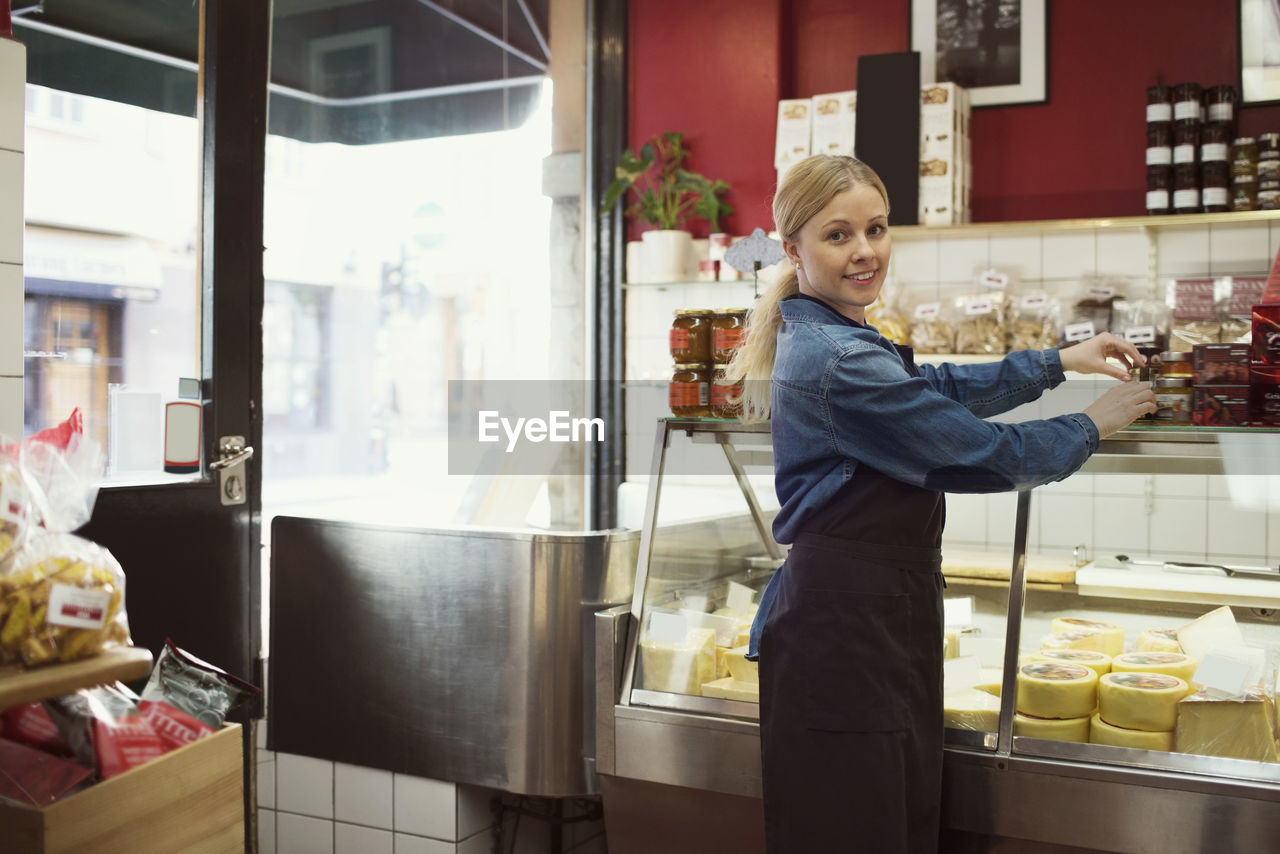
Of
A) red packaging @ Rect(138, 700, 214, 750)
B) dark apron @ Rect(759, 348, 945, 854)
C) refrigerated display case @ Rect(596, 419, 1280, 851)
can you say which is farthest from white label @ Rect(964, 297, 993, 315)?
red packaging @ Rect(138, 700, 214, 750)

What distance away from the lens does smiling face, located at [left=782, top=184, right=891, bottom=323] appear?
1.84 m

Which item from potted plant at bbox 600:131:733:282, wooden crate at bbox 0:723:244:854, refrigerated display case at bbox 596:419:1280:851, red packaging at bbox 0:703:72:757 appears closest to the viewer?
wooden crate at bbox 0:723:244:854

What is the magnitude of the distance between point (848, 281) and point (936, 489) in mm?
364

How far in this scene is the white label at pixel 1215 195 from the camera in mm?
3527

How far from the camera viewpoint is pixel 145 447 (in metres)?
2.81

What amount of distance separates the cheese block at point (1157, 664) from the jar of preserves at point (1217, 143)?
2082mm

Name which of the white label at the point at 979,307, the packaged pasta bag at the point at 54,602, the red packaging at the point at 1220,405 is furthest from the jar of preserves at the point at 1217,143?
the packaged pasta bag at the point at 54,602

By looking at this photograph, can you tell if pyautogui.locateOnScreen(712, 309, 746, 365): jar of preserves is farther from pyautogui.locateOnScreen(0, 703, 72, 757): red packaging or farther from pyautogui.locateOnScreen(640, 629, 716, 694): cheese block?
pyautogui.locateOnScreen(0, 703, 72, 757): red packaging

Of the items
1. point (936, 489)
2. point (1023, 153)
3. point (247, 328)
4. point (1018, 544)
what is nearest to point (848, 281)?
point (936, 489)

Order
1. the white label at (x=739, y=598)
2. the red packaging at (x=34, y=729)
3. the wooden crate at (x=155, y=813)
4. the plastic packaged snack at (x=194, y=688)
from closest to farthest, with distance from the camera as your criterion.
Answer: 1. the wooden crate at (x=155, y=813)
2. the red packaging at (x=34, y=729)
3. the plastic packaged snack at (x=194, y=688)
4. the white label at (x=739, y=598)

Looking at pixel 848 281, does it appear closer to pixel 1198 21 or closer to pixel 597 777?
pixel 597 777

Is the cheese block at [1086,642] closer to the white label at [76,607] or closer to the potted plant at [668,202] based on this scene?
the white label at [76,607]

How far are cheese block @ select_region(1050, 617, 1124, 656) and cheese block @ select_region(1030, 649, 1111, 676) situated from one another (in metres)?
0.04

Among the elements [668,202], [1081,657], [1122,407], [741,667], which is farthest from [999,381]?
[668,202]
